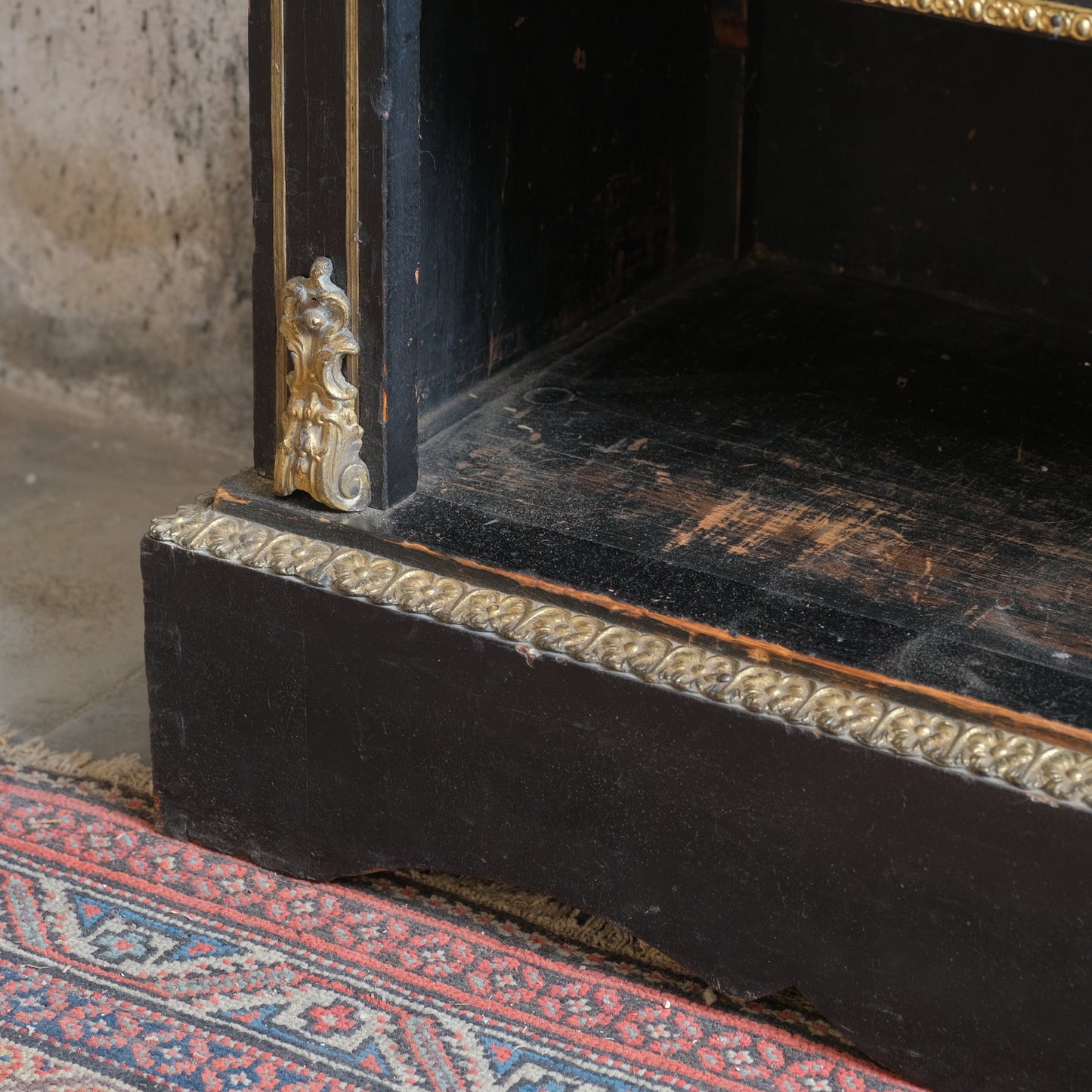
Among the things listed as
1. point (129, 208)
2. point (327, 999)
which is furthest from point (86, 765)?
point (129, 208)

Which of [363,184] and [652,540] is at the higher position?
[363,184]

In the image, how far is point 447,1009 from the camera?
1.96 metres

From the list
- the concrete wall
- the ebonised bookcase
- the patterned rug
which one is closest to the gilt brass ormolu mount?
the ebonised bookcase

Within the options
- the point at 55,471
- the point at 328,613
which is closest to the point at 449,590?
the point at 328,613

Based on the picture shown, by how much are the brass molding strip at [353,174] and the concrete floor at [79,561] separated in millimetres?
761

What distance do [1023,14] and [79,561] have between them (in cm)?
171

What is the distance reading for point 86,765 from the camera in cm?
237

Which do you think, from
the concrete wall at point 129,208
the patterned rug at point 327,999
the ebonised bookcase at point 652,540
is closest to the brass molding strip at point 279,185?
the ebonised bookcase at point 652,540

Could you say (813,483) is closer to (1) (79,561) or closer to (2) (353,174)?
(2) (353,174)

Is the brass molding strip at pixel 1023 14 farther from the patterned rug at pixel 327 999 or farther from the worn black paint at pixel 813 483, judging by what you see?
the patterned rug at pixel 327 999

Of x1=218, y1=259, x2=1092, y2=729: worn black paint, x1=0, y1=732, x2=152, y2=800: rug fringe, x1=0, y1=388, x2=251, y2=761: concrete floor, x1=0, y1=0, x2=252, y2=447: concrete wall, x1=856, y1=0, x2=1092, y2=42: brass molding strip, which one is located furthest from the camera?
x1=0, y1=0, x2=252, y2=447: concrete wall

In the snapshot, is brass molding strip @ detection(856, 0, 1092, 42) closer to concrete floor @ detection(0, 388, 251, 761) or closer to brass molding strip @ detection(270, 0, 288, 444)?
brass molding strip @ detection(270, 0, 288, 444)

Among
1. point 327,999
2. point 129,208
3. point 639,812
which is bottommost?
point 327,999

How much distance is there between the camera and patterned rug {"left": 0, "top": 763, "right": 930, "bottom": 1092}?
1.88 metres
